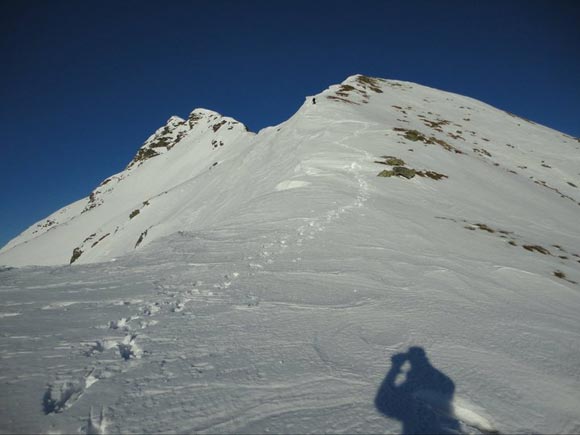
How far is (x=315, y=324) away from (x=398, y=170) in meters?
12.6

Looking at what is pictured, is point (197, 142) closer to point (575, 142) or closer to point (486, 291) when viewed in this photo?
point (575, 142)

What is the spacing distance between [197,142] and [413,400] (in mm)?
72631

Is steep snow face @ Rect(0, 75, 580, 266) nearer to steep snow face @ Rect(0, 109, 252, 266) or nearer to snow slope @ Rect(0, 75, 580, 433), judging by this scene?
snow slope @ Rect(0, 75, 580, 433)

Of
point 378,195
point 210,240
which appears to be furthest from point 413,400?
point 378,195

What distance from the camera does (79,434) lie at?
273 cm

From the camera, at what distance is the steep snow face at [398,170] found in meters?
13.6

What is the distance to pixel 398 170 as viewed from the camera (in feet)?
52.5

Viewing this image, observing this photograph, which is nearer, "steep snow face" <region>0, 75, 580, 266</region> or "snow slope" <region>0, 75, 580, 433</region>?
"snow slope" <region>0, 75, 580, 433</region>

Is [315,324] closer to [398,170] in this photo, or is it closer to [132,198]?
[398,170]

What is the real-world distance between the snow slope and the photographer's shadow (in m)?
0.02

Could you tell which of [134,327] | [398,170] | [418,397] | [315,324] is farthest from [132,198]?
[418,397]

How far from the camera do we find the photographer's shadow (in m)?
3.16

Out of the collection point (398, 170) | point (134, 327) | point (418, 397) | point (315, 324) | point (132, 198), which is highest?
point (132, 198)

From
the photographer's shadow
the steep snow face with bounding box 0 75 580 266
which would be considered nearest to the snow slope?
the photographer's shadow
